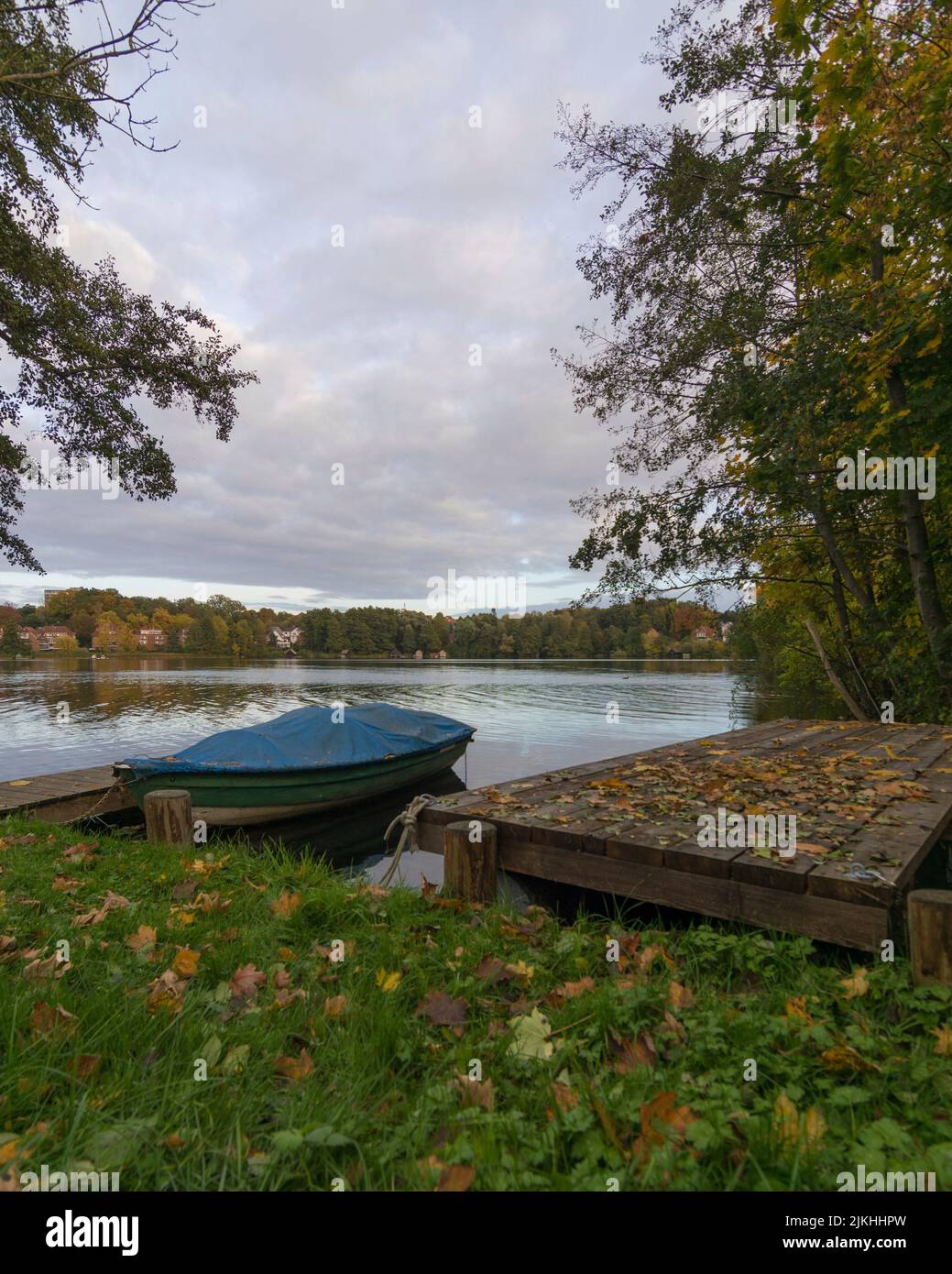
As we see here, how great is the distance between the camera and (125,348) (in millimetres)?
12250

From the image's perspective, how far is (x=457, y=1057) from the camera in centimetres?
275

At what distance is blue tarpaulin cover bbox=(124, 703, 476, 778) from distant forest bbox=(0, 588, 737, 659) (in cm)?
9078

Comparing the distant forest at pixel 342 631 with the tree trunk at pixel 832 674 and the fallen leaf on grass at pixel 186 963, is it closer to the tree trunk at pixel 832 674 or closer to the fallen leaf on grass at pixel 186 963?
the tree trunk at pixel 832 674

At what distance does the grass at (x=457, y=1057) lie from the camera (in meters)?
2.02

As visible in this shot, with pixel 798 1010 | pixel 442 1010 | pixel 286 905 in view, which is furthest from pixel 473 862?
pixel 798 1010

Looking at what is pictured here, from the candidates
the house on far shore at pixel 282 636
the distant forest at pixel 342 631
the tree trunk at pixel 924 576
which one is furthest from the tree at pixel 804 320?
the house on far shore at pixel 282 636

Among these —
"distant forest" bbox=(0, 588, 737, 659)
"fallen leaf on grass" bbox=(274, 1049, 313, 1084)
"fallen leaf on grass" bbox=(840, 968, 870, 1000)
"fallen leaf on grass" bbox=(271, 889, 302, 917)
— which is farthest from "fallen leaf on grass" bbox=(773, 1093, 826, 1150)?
"distant forest" bbox=(0, 588, 737, 659)

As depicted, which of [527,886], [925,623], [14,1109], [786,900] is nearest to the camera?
[14,1109]

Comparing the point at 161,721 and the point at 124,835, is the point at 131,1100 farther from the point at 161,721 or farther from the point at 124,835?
the point at 161,721

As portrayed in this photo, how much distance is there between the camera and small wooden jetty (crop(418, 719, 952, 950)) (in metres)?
3.61

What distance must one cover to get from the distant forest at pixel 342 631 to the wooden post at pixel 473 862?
99.4 meters
